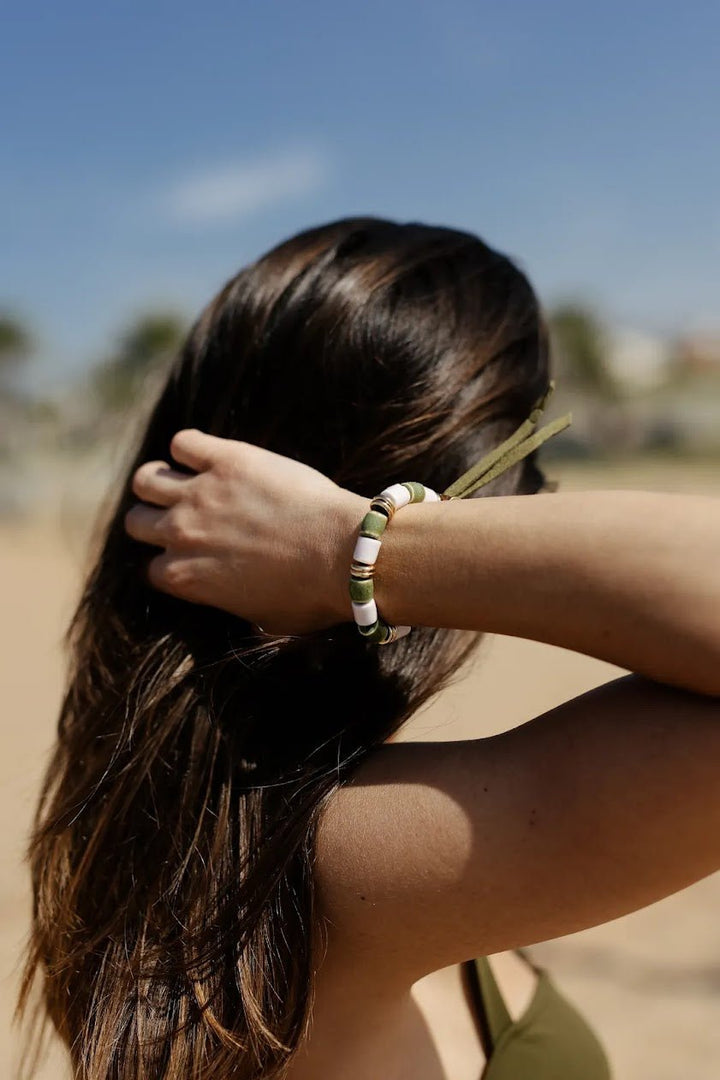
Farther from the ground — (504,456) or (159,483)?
(159,483)

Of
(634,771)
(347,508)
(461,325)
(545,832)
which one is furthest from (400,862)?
(461,325)

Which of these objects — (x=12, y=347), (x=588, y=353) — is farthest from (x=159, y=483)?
(x=588, y=353)

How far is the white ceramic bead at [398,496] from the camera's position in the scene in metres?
1.19

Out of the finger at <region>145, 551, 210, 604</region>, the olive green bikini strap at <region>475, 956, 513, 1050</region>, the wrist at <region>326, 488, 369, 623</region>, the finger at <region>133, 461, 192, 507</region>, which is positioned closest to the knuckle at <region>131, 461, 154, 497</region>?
the finger at <region>133, 461, 192, 507</region>

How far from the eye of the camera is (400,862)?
43.3 inches

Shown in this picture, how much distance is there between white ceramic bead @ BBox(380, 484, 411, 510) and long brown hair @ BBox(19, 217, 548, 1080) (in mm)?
216

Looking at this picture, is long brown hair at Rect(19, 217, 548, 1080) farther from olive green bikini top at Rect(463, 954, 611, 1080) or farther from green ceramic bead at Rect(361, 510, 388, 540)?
olive green bikini top at Rect(463, 954, 611, 1080)

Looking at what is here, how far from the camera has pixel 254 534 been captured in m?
1.31

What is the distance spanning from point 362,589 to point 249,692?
27 centimetres

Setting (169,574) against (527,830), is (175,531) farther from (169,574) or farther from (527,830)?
(527,830)

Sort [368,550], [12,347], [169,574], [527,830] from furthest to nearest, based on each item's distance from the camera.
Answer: [12,347], [169,574], [368,550], [527,830]

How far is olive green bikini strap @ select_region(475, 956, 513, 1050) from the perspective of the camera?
1.55 m

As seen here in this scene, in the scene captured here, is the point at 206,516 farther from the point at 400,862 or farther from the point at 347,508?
the point at 400,862

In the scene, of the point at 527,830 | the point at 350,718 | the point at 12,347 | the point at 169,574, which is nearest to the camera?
the point at 527,830
